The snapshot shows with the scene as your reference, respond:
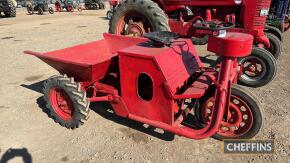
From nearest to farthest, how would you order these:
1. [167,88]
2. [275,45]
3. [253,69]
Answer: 1. [167,88]
2. [253,69]
3. [275,45]

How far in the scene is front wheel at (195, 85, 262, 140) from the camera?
125 inches

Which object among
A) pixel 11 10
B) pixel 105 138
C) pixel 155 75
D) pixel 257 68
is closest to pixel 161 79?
pixel 155 75

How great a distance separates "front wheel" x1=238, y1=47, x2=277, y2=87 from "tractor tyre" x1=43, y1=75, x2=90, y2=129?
298cm

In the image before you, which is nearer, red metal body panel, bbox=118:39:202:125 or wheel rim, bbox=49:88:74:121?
red metal body panel, bbox=118:39:202:125

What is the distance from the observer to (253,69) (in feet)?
17.1

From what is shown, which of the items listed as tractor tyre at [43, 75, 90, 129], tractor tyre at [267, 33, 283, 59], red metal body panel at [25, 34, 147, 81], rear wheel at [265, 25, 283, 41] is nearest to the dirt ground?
tractor tyre at [43, 75, 90, 129]

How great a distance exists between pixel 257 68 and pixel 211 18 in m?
1.61

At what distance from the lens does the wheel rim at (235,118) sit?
10.7ft

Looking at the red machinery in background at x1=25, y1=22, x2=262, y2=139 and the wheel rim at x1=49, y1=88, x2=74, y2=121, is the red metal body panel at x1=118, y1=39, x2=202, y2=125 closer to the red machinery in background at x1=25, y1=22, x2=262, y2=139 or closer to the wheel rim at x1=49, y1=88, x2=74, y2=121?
the red machinery in background at x1=25, y1=22, x2=262, y2=139

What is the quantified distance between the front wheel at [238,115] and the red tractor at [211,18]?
175 centimetres

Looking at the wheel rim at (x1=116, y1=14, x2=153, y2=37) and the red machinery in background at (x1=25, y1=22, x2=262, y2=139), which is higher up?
the wheel rim at (x1=116, y1=14, x2=153, y2=37)

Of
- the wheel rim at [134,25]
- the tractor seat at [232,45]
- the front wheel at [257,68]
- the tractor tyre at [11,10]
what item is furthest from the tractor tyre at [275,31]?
the tractor tyre at [11,10]

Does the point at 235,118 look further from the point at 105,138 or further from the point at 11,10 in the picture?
the point at 11,10

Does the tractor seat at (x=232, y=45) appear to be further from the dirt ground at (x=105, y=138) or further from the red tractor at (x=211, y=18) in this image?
the red tractor at (x=211, y=18)
